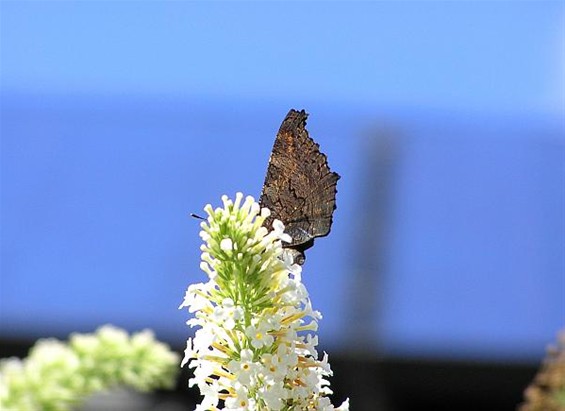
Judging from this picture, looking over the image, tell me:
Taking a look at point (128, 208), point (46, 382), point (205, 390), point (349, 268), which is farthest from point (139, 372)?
point (128, 208)

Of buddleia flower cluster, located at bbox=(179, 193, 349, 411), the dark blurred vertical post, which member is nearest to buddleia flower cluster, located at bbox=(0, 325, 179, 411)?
buddleia flower cluster, located at bbox=(179, 193, 349, 411)

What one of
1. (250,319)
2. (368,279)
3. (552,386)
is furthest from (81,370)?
(368,279)

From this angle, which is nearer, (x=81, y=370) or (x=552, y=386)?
(x=81, y=370)

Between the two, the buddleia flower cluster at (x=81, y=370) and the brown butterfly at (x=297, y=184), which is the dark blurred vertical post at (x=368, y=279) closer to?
the buddleia flower cluster at (x=81, y=370)

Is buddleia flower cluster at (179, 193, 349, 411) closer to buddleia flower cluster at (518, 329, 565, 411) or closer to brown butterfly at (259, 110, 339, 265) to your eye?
brown butterfly at (259, 110, 339, 265)

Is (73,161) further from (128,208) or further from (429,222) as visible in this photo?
(429,222)

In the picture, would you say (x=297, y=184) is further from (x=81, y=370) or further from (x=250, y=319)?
(x=81, y=370)
